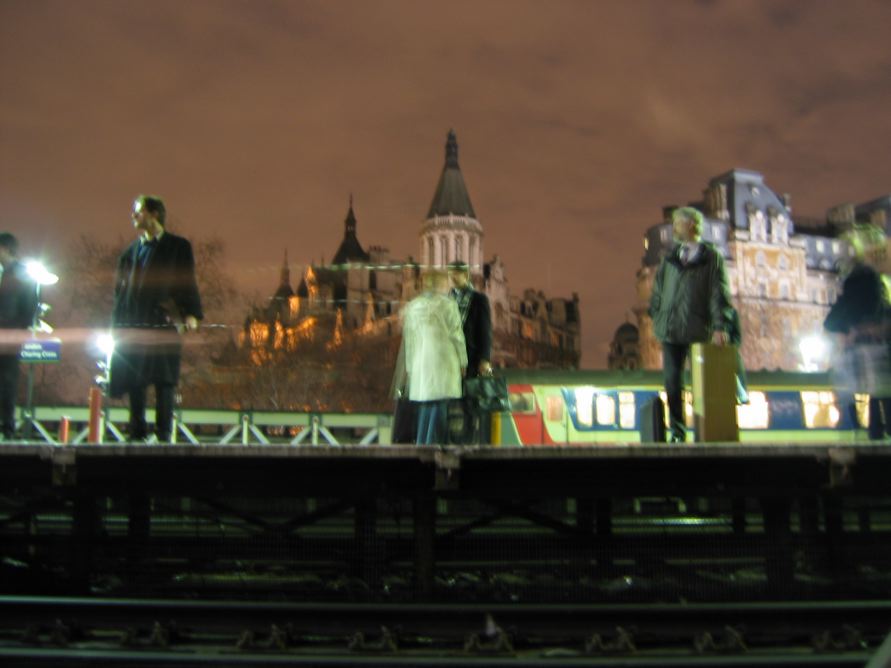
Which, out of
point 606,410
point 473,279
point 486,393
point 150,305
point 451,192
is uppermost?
point 451,192

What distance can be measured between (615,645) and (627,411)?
16.1 metres

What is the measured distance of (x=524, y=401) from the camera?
2194 cm

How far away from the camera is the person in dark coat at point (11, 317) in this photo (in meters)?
8.11

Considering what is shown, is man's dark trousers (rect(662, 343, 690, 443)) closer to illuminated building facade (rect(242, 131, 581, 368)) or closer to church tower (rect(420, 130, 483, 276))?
illuminated building facade (rect(242, 131, 581, 368))

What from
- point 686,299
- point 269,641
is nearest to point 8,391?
point 269,641

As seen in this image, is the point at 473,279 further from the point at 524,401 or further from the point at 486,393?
the point at 486,393

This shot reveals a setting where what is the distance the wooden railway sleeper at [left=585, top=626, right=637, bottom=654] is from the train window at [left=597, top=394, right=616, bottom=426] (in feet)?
52.3

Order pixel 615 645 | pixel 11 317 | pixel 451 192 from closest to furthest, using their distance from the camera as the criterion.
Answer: pixel 615 645, pixel 11 317, pixel 451 192

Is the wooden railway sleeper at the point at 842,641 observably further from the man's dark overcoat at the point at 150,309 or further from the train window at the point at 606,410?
the train window at the point at 606,410

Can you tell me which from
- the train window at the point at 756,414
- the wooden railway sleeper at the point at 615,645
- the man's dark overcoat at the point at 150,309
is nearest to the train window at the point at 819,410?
the train window at the point at 756,414

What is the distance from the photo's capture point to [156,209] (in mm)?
7121

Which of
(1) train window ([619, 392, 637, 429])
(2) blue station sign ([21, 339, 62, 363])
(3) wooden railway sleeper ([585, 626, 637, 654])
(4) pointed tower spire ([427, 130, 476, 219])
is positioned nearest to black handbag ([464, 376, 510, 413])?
(3) wooden railway sleeper ([585, 626, 637, 654])

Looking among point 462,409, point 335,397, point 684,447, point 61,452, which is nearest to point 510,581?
point 462,409

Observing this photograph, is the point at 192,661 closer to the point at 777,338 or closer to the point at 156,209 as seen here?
the point at 156,209
